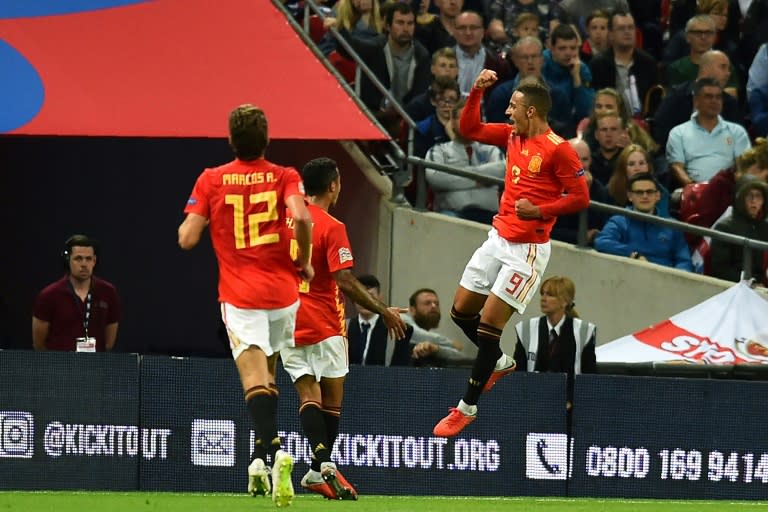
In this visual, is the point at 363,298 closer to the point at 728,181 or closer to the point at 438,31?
the point at 728,181

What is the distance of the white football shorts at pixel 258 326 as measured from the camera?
10.9 meters

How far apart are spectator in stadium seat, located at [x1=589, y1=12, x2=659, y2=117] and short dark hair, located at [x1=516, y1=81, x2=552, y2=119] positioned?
6146mm

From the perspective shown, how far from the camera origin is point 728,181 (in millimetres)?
16906

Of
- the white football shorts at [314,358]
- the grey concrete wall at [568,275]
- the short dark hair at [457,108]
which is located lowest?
the white football shorts at [314,358]

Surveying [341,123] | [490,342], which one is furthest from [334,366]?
[341,123]

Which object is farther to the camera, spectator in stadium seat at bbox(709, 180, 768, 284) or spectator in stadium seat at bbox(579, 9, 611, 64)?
spectator in stadium seat at bbox(579, 9, 611, 64)

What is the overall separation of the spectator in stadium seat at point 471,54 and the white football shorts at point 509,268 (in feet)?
19.1

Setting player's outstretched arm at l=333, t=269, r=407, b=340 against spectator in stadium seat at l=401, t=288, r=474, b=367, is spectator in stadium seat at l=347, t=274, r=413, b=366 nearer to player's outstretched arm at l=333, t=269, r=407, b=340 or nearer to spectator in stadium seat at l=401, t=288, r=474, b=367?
spectator in stadium seat at l=401, t=288, r=474, b=367

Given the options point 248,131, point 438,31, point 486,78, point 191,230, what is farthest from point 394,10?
point 191,230

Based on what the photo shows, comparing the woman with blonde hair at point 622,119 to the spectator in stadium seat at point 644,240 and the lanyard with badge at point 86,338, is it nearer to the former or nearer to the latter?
the spectator in stadium seat at point 644,240

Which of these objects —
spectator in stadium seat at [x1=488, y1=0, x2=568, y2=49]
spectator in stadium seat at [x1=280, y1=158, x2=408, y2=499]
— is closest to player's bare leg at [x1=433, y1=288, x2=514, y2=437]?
spectator in stadium seat at [x1=280, y1=158, x2=408, y2=499]

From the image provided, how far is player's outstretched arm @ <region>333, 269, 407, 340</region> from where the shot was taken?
Answer: 11938 millimetres

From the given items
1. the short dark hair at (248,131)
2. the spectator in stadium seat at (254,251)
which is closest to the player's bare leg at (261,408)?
the spectator in stadium seat at (254,251)

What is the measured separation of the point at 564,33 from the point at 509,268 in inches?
235
